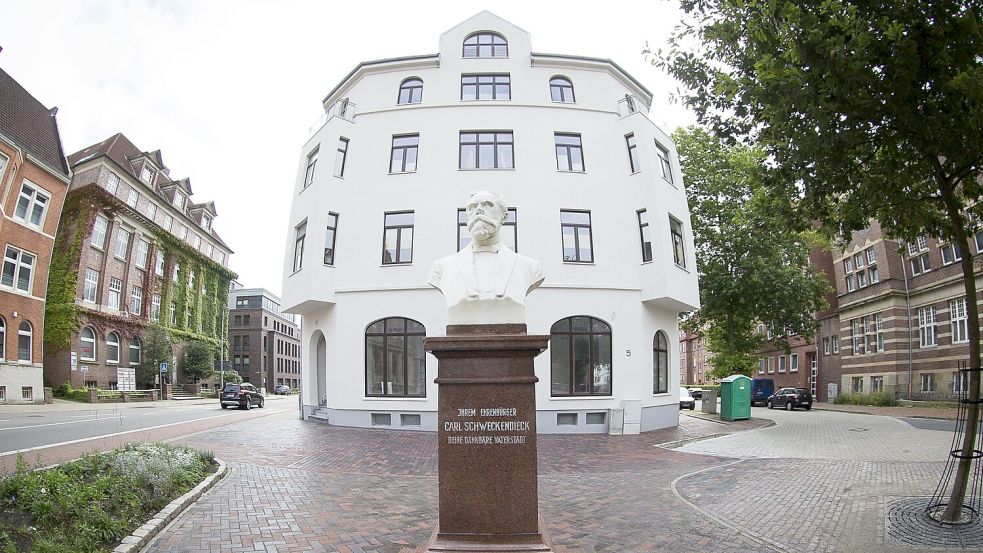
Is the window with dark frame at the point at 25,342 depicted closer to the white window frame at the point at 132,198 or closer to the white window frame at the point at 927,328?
the white window frame at the point at 132,198

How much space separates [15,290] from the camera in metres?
29.4

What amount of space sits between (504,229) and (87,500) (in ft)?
46.8

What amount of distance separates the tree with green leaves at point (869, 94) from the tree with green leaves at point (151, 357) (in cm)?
4283

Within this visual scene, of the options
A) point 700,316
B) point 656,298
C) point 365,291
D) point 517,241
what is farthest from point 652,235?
point 700,316

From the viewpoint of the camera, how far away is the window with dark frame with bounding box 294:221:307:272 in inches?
803

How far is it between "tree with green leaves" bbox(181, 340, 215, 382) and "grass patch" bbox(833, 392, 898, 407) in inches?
1795

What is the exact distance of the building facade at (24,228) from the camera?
28.2 m

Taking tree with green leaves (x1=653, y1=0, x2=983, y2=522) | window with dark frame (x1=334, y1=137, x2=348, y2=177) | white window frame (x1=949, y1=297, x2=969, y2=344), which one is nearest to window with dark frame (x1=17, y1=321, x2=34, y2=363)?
window with dark frame (x1=334, y1=137, x2=348, y2=177)

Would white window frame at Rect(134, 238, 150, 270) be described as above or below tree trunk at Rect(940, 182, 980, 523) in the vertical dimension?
above

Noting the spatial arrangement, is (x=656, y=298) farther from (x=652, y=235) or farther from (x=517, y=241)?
(x=517, y=241)

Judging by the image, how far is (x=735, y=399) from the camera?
2223 centimetres

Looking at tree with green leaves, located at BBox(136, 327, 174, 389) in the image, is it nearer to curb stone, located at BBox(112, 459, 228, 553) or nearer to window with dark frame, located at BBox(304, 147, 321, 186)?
window with dark frame, located at BBox(304, 147, 321, 186)

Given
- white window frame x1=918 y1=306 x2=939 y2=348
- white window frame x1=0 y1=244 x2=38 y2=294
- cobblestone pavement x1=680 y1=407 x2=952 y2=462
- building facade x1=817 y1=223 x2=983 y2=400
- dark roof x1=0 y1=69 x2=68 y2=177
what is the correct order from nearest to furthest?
cobblestone pavement x1=680 y1=407 x2=952 y2=462 → white window frame x1=0 y1=244 x2=38 y2=294 → building facade x1=817 y1=223 x2=983 y2=400 → dark roof x1=0 y1=69 x2=68 y2=177 → white window frame x1=918 y1=306 x2=939 y2=348

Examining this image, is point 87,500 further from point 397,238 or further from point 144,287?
point 144,287
